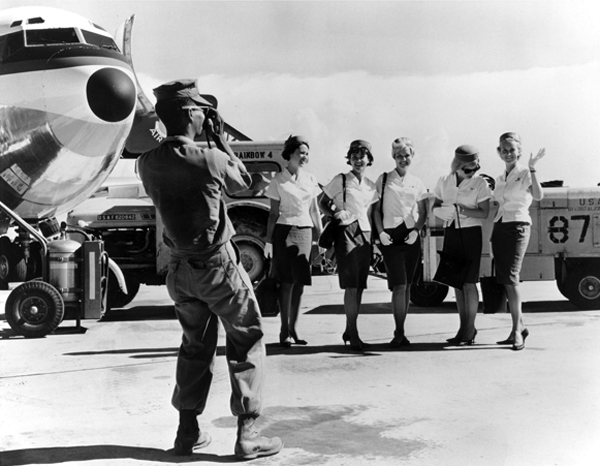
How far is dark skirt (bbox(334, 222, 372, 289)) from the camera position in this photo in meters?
5.91

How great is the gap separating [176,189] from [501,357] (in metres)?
3.24

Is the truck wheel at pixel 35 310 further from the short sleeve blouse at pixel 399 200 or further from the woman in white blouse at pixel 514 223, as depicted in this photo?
the woman in white blouse at pixel 514 223

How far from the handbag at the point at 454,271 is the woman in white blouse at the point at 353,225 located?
0.62m

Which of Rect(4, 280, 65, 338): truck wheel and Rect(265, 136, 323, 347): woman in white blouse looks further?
Rect(4, 280, 65, 338): truck wheel

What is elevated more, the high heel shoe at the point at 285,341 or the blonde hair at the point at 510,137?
the blonde hair at the point at 510,137

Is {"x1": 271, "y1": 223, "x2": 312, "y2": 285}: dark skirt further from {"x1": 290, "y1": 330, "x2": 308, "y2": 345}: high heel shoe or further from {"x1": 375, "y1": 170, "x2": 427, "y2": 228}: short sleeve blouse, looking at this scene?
{"x1": 375, "y1": 170, "x2": 427, "y2": 228}: short sleeve blouse

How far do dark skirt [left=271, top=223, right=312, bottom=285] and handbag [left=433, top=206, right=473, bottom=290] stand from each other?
113 cm

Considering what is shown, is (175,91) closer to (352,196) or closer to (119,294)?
(352,196)

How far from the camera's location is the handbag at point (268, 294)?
6.51 metres

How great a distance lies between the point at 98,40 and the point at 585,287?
642 cm

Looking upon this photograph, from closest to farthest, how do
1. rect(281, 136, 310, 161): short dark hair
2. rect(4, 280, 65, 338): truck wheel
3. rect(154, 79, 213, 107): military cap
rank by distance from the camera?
rect(154, 79, 213, 107): military cap
rect(281, 136, 310, 161): short dark hair
rect(4, 280, 65, 338): truck wheel

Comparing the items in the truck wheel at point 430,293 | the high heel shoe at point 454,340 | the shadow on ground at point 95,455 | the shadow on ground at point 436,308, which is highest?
the shadow on ground at point 95,455

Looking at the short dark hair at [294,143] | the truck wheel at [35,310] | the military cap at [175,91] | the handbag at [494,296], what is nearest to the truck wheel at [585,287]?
the handbag at [494,296]

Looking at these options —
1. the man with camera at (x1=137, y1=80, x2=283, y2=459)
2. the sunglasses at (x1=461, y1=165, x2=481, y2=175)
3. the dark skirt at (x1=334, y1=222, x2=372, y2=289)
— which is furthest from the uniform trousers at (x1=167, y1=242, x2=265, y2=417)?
the sunglasses at (x1=461, y1=165, x2=481, y2=175)
